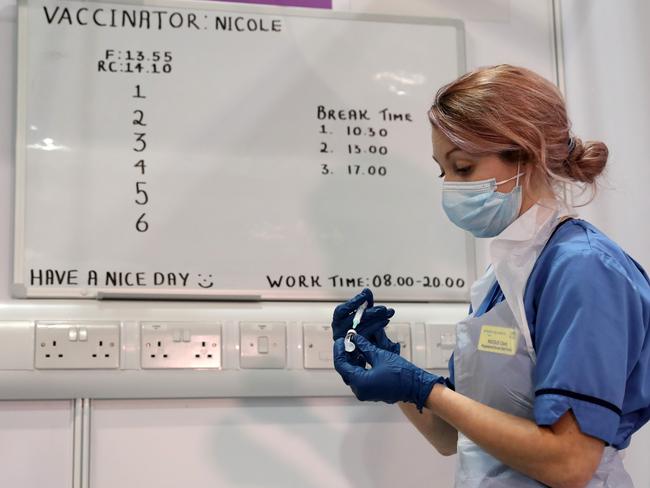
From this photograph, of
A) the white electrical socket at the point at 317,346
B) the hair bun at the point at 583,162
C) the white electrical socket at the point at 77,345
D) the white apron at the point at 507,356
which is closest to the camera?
the white apron at the point at 507,356

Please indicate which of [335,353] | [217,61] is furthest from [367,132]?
[335,353]

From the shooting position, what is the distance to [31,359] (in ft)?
5.49

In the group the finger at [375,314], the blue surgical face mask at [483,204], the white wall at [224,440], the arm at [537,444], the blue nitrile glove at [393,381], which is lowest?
the white wall at [224,440]

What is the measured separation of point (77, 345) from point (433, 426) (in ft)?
2.42

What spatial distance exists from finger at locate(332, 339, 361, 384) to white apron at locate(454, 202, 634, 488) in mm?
180

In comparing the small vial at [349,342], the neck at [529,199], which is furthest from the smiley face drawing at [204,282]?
the neck at [529,199]

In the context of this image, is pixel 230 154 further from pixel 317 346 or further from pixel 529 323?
pixel 529 323

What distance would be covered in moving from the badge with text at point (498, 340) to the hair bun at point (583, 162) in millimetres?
276

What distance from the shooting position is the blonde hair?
1.26 metres

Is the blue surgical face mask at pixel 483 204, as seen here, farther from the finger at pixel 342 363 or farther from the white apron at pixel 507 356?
→ the finger at pixel 342 363

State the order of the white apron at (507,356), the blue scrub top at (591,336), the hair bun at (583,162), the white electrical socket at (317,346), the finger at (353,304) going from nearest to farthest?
the blue scrub top at (591,336) < the white apron at (507,356) < the hair bun at (583,162) < the finger at (353,304) < the white electrical socket at (317,346)

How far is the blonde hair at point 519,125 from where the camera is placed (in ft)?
4.12

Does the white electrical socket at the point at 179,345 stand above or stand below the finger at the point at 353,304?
below

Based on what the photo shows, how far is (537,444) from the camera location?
112 cm
